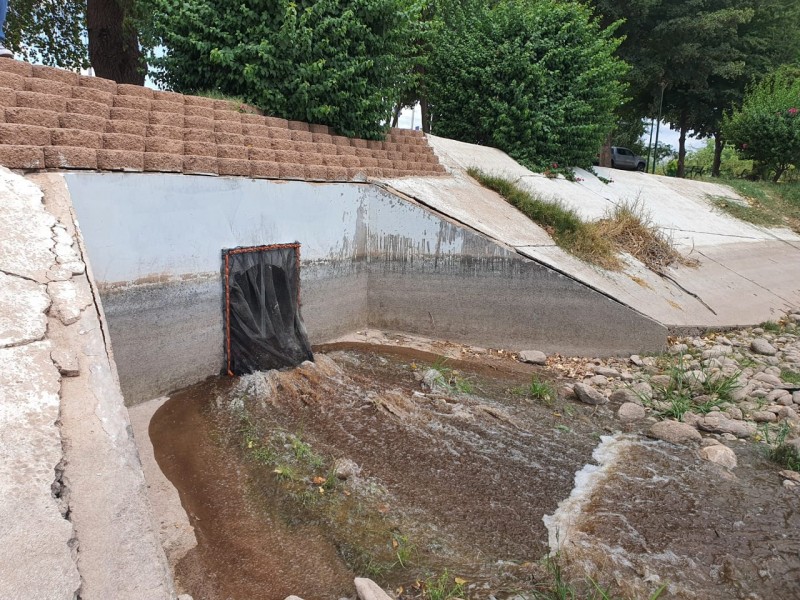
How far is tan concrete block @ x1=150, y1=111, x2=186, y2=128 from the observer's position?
5207mm

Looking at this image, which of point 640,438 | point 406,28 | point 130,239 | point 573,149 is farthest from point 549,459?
point 573,149

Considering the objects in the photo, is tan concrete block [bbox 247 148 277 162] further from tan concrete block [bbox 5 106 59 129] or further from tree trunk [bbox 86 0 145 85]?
tree trunk [bbox 86 0 145 85]

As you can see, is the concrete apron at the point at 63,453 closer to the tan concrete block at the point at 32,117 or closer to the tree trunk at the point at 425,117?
the tan concrete block at the point at 32,117

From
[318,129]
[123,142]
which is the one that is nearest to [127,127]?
[123,142]

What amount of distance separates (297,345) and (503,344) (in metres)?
2.61

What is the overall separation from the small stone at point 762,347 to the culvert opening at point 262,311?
5553 mm

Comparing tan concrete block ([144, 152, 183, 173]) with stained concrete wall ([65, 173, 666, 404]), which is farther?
tan concrete block ([144, 152, 183, 173])

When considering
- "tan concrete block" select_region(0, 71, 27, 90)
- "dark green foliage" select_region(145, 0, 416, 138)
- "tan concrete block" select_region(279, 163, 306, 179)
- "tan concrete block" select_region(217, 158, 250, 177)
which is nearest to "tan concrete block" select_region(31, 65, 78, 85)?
"tan concrete block" select_region(0, 71, 27, 90)

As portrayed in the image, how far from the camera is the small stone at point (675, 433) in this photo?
4.73 meters

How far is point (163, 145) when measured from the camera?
494cm

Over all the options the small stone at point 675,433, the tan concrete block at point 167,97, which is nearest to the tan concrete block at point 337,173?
the tan concrete block at point 167,97

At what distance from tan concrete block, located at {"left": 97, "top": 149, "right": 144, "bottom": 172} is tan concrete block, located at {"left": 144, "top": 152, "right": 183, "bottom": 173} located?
0.05 meters

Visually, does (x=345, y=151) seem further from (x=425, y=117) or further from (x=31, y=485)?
(x=425, y=117)

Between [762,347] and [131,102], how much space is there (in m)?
7.73
